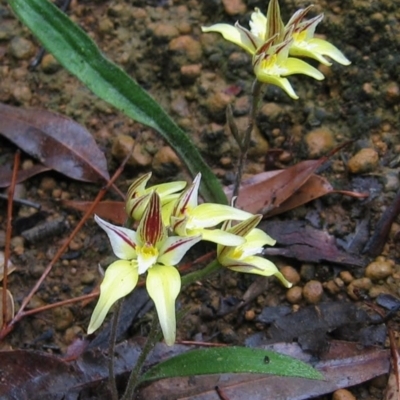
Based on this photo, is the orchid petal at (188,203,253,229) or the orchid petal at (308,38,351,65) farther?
the orchid petal at (308,38,351,65)

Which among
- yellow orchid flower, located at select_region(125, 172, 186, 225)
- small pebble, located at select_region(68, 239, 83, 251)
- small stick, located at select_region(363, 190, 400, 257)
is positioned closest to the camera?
yellow orchid flower, located at select_region(125, 172, 186, 225)

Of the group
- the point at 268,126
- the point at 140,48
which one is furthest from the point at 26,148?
the point at 268,126

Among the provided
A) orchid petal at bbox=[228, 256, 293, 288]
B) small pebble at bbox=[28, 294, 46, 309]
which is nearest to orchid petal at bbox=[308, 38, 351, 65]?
orchid petal at bbox=[228, 256, 293, 288]

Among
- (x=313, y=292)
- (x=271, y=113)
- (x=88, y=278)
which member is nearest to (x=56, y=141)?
(x=88, y=278)

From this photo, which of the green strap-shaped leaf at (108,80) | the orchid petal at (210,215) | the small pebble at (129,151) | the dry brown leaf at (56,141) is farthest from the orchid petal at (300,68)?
the dry brown leaf at (56,141)

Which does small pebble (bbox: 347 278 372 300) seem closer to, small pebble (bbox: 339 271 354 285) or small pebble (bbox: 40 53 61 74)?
small pebble (bbox: 339 271 354 285)

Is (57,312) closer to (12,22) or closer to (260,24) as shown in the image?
(260,24)

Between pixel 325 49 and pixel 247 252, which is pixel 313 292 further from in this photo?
pixel 325 49
